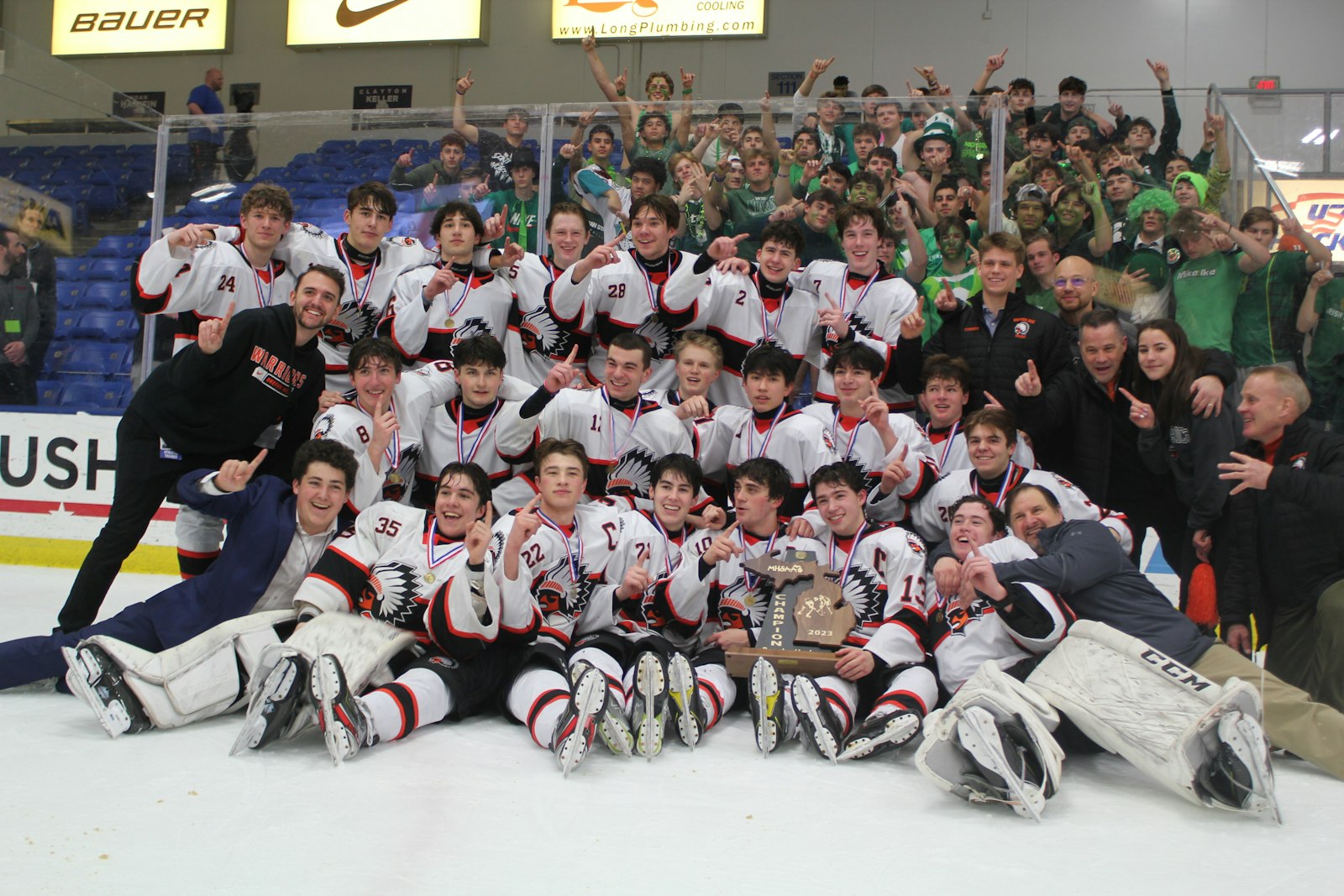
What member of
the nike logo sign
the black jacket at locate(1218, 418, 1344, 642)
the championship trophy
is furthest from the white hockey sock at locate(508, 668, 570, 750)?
the nike logo sign

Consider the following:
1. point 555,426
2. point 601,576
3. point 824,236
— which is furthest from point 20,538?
point 824,236

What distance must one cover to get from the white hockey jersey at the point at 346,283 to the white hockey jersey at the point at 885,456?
1.85 m

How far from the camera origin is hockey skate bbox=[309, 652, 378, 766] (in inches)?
104

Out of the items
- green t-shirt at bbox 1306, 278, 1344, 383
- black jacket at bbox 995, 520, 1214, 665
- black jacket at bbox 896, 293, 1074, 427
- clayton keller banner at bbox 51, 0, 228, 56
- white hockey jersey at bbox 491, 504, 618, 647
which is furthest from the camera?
clayton keller banner at bbox 51, 0, 228, 56

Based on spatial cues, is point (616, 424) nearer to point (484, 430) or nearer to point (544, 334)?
point (484, 430)

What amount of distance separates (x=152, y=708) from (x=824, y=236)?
3.33 m

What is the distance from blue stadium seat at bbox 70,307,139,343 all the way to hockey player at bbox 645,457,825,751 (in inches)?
150

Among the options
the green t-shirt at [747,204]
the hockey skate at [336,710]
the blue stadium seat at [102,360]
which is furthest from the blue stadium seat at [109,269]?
the hockey skate at [336,710]

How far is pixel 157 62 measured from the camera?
41.0ft

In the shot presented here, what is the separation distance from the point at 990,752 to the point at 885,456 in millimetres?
1709

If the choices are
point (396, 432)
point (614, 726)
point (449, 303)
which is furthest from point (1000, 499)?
point (449, 303)

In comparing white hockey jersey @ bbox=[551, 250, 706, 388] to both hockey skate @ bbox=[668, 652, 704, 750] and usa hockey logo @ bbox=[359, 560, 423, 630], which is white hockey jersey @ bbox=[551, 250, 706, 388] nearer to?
usa hockey logo @ bbox=[359, 560, 423, 630]

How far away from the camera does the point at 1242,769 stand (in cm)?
240

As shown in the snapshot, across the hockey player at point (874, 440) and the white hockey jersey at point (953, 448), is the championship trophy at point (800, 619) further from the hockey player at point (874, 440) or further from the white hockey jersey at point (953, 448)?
the white hockey jersey at point (953, 448)
